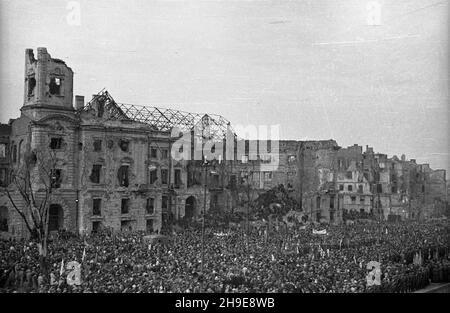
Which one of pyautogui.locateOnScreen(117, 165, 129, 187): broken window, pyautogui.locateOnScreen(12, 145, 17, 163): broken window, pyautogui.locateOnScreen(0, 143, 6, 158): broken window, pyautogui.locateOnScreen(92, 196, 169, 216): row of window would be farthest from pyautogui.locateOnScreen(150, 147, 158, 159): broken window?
pyautogui.locateOnScreen(0, 143, 6, 158): broken window

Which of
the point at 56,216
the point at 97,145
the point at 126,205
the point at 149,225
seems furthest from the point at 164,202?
the point at 56,216

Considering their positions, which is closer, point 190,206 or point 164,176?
point 164,176

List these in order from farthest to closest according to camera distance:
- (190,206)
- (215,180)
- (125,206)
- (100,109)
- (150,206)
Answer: (215,180), (190,206), (150,206), (125,206), (100,109)

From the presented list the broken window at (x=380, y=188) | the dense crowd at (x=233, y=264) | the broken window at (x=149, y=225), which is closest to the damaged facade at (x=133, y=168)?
the broken window at (x=149, y=225)

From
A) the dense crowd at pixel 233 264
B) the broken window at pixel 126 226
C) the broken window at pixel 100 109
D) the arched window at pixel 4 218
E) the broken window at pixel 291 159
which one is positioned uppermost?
the broken window at pixel 100 109

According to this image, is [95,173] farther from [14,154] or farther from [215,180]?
[215,180]

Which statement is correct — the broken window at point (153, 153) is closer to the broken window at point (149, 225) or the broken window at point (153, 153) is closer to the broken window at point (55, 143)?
the broken window at point (149, 225)

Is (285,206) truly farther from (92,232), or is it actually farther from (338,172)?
(92,232)
